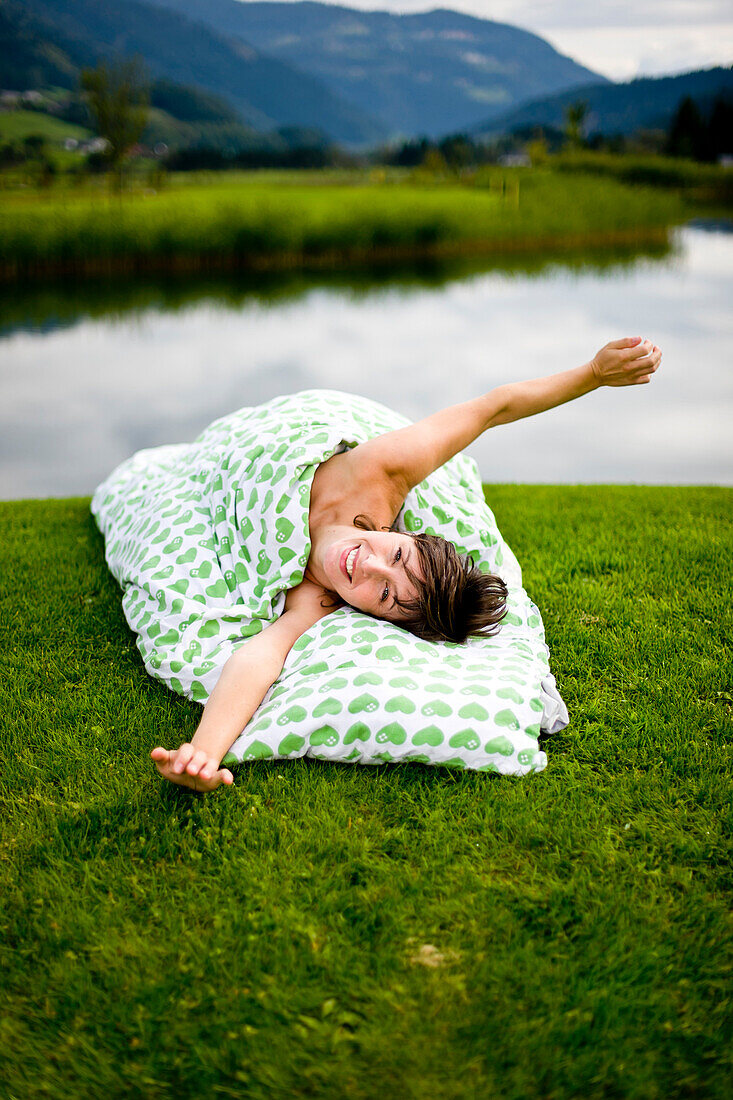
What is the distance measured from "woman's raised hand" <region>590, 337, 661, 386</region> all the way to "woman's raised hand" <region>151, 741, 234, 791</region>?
184 centimetres

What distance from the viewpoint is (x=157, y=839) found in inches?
79.4

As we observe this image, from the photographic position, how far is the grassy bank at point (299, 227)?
43.8 ft

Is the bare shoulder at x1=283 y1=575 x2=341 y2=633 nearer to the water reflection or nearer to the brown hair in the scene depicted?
the brown hair

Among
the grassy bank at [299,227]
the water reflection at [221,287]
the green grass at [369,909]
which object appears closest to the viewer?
the green grass at [369,909]

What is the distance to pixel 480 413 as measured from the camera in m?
2.91

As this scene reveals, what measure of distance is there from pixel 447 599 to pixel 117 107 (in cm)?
1983

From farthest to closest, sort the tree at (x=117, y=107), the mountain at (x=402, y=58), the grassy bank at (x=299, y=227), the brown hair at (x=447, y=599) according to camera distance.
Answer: the mountain at (x=402, y=58) → the tree at (x=117, y=107) → the grassy bank at (x=299, y=227) → the brown hair at (x=447, y=599)

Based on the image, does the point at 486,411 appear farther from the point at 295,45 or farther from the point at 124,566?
the point at 295,45

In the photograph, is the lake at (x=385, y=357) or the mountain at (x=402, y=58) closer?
the lake at (x=385, y=357)

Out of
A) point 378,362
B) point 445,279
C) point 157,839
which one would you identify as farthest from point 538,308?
point 157,839

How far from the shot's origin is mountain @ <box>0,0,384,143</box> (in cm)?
2484

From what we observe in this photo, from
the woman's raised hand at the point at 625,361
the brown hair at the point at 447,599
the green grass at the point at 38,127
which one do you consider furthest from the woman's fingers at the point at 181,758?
the green grass at the point at 38,127

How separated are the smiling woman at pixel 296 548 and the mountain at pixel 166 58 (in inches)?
1008

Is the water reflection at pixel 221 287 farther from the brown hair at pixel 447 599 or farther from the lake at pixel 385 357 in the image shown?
the brown hair at pixel 447 599
